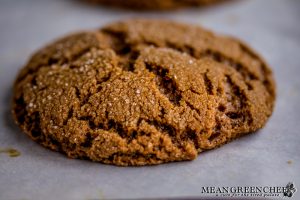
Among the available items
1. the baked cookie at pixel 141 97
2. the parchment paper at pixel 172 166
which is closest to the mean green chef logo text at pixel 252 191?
the parchment paper at pixel 172 166

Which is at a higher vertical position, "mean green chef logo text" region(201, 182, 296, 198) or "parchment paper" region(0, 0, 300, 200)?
"parchment paper" region(0, 0, 300, 200)

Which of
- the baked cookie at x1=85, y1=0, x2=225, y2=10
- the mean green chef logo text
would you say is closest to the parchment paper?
the mean green chef logo text

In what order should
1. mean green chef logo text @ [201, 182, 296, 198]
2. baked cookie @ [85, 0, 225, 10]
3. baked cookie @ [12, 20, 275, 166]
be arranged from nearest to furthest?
mean green chef logo text @ [201, 182, 296, 198], baked cookie @ [12, 20, 275, 166], baked cookie @ [85, 0, 225, 10]

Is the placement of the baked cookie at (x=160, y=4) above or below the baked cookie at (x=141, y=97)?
above

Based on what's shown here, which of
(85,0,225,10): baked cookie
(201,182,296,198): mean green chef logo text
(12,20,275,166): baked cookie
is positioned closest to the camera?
(201,182,296,198): mean green chef logo text

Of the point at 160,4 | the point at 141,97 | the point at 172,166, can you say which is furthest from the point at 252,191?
the point at 160,4

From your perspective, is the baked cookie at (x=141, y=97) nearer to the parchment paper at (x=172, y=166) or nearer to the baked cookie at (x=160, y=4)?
the parchment paper at (x=172, y=166)

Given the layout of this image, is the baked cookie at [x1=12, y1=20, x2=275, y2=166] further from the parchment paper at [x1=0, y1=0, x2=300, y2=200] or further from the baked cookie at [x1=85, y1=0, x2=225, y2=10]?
the baked cookie at [x1=85, y1=0, x2=225, y2=10]

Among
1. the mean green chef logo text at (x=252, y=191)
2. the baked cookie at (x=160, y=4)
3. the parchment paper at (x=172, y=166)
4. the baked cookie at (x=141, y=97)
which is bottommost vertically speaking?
the mean green chef logo text at (x=252, y=191)
